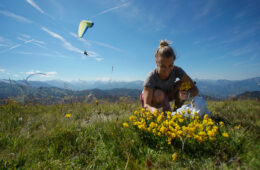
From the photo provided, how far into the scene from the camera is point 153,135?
204cm

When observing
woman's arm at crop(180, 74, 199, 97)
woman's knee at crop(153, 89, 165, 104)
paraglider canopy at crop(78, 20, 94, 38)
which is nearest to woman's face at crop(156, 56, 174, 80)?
woman's knee at crop(153, 89, 165, 104)

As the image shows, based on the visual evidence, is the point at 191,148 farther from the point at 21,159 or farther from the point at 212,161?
the point at 21,159

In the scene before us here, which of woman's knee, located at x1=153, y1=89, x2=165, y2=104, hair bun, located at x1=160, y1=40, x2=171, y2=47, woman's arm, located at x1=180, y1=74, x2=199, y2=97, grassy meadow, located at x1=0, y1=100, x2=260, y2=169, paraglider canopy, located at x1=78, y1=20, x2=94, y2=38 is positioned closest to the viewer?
grassy meadow, located at x1=0, y1=100, x2=260, y2=169

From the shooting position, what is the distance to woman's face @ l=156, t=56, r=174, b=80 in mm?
3139

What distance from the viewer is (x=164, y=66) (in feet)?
10.7

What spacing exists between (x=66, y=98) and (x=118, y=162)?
4.69 metres

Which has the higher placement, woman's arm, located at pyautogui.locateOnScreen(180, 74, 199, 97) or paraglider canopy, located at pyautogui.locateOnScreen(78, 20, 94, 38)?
paraglider canopy, located at pyautogui.locateOnScreen(78, 20, 94, 38)

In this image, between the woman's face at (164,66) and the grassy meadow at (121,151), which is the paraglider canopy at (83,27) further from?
the grassy meadow at (121,151)

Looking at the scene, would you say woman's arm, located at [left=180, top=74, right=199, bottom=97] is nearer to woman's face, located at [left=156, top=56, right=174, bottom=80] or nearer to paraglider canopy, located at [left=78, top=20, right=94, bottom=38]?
woman's face, located at [left=156, top=56, right=174, bottom=80]

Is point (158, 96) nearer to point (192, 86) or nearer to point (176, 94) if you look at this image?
point (176, 94)

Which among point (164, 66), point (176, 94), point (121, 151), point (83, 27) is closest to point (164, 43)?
point (164, 66)

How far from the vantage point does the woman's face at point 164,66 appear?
10.3 ft

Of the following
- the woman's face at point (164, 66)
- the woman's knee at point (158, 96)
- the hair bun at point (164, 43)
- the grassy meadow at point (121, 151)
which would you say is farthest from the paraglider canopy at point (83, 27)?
the grassy meadow at point (121, 151)

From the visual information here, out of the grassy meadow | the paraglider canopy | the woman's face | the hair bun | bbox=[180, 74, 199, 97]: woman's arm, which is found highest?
the paraglider canopy
